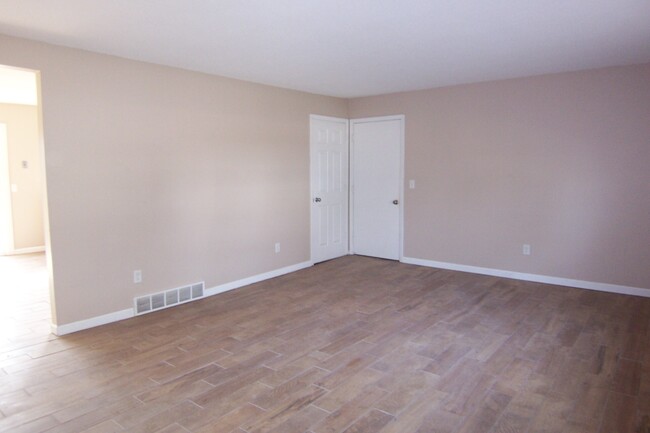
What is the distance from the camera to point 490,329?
145 inches

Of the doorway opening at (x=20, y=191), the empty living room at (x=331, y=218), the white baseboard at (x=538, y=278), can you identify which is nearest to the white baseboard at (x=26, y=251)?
the doorway opening at (x=20, y=191)

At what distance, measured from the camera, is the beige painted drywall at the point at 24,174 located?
6883 mm

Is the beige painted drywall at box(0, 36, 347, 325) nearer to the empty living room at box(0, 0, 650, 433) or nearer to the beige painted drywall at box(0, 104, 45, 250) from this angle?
the empty living room at box(0, 0, 650, 433)

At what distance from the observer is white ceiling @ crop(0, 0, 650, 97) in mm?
2689

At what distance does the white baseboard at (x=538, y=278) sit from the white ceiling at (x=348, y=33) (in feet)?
7.75

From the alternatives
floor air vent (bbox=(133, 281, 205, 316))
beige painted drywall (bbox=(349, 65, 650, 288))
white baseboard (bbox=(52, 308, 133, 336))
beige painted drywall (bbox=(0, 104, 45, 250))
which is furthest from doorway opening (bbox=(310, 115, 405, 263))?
beige painted drywall (bbox=(0, 104, 45, 250))

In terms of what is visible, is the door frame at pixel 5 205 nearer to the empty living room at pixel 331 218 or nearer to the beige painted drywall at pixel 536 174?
the empty living room at pixel 331 218

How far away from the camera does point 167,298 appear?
4309mm

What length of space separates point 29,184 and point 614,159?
27.8 feet

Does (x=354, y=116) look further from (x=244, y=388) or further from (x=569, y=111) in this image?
(x=244, y=388)

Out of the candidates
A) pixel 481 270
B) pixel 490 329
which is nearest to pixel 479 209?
pixel 481 270

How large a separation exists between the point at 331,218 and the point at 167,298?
2.84 meters

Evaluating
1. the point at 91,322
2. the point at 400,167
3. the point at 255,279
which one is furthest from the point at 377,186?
the point at 91,322

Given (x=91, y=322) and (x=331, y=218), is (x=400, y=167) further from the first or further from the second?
(x=91, y=322)
